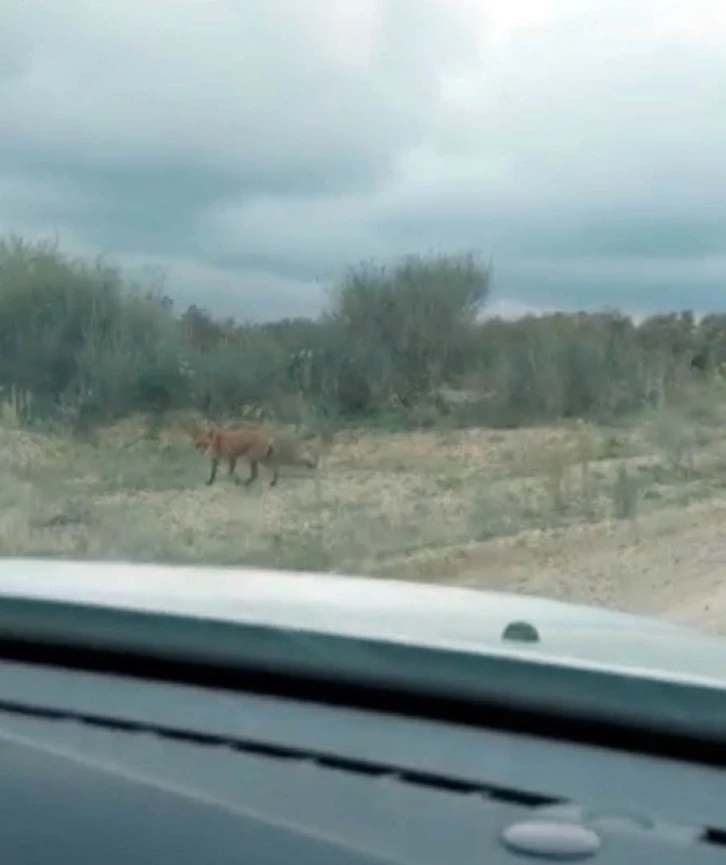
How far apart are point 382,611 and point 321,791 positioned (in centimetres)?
109

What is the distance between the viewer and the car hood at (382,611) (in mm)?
2924

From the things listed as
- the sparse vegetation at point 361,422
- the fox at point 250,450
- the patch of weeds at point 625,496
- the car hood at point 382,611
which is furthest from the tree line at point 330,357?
the car hood at point 382,611

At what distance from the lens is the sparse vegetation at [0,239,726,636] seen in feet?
56.3

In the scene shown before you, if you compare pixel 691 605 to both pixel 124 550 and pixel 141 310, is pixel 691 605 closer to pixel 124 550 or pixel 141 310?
pixel 124 550

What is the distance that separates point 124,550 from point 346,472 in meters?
7.12

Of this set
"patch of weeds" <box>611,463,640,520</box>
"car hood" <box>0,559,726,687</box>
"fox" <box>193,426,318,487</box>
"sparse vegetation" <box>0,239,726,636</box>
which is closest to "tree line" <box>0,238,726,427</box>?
"sparse vegetation" <box>0,239,726,636</box>

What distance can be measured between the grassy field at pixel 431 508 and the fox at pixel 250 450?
0.56 ft

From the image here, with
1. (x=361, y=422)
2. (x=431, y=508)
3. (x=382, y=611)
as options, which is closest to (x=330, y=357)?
(x=361, y=422)

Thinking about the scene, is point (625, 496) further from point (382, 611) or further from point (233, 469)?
point (382, 611)

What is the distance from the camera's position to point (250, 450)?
71.2ft

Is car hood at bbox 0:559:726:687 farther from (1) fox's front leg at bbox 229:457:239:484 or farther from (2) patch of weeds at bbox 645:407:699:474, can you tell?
(2) patch of weeds at bbox 645:407:699:474

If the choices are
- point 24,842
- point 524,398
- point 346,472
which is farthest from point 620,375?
point 24,842

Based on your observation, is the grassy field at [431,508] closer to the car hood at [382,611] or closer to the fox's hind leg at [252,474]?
the fox's hind leg at [252,474]

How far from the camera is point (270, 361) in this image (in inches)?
1142
